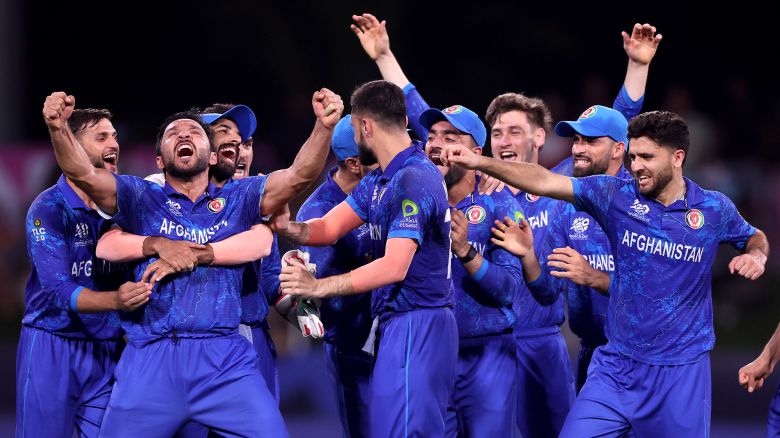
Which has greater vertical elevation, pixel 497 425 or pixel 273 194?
pixel 273 194

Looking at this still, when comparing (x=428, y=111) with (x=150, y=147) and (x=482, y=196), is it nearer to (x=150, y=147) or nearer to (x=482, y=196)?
(x=482, y=196)

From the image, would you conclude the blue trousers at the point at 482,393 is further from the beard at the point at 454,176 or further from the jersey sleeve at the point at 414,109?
the jersey sleeve at the point at 414,109

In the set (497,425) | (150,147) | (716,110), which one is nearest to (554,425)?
(497,425)

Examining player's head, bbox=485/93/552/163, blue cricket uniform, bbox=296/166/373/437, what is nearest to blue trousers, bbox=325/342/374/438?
blue cricket uniform, bbox=296/166/373/437

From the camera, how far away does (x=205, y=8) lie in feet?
51.0

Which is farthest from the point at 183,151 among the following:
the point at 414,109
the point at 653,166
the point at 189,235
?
the point at 653,166

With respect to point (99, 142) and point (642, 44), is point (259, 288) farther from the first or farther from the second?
point (642, 44)

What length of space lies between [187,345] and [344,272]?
1483 mm

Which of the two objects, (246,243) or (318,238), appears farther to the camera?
(318,238)

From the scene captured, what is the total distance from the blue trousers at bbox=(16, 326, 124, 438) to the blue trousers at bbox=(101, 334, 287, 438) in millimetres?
759

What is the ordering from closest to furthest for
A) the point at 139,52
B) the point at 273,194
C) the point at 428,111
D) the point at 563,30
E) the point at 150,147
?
the point at 273,194
the point at 428,111
the point at 150,147
the point at 563,30
the point at 139,52

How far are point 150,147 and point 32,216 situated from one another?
6.12 meters

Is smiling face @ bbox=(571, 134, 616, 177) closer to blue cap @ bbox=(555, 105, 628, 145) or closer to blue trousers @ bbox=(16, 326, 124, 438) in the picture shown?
blue cap @ bbox=(555, 105, 628, 145)

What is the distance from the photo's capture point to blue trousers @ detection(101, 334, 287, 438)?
5.27 m
